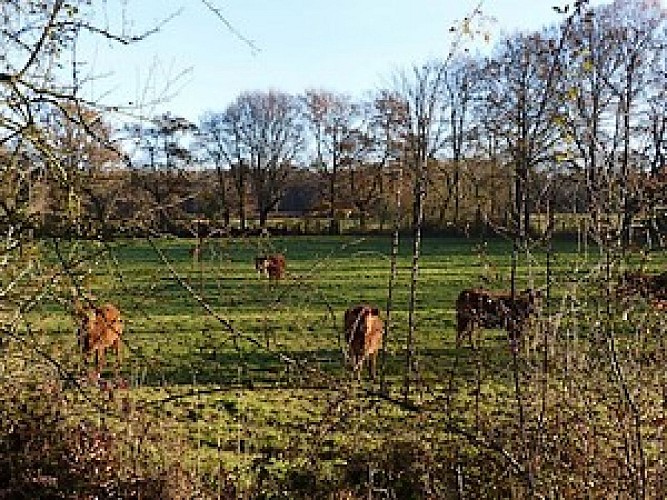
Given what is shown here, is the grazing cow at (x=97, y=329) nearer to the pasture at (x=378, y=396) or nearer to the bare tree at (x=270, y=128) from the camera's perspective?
the pasture at (x=378, y=396)

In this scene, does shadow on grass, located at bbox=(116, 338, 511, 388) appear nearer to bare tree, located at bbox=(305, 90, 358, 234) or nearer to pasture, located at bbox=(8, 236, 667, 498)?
pasture, located at bbox=(8, 236, 667, 498)

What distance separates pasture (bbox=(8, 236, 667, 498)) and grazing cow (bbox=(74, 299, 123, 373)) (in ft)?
0.40

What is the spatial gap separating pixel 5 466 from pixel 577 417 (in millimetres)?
4324

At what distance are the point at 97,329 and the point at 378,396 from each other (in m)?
3.45

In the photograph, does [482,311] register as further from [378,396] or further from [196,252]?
[378,396]

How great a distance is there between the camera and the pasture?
12.8ft

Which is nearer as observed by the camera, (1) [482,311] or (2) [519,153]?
(2) [519,153]

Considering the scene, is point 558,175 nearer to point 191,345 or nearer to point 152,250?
point 152,250

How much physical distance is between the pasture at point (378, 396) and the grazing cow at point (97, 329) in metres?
0.12

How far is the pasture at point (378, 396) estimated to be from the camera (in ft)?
12.8

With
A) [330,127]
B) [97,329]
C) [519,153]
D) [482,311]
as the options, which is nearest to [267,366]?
[97,329]

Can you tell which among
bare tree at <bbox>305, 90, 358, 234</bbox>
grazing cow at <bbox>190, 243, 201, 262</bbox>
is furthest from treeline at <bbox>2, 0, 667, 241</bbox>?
bare tree at <bbox>305, 90, 358, 234</bbox>

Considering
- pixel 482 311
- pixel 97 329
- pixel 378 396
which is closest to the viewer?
pixel 378 396

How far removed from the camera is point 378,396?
3031mm
